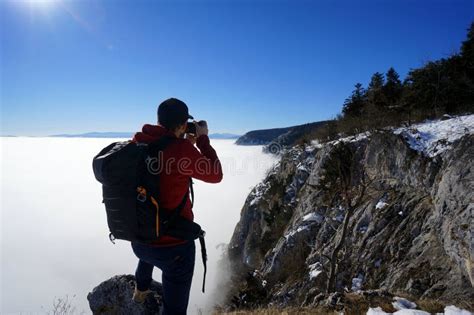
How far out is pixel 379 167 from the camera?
1138 centimetres

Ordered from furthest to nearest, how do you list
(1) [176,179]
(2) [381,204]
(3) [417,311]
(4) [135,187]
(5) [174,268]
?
(2) [381,204], (3) [417,311], (5) [174,268], (1) [176,179], (4) [135,187]

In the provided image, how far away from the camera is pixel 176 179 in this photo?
267 cm

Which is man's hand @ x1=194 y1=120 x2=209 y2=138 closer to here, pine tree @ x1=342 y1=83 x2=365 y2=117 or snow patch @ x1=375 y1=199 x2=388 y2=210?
snow patch @ x1=375 y1=199 x2=388 y2=210

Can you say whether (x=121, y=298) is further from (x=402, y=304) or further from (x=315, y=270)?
(x=315, y=270)

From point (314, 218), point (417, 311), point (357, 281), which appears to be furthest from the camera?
point (314, 218)

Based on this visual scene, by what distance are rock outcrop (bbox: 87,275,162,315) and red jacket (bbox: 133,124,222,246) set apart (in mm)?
4231

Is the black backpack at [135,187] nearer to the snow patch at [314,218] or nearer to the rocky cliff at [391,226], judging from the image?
the rocky cliff at [391,226]

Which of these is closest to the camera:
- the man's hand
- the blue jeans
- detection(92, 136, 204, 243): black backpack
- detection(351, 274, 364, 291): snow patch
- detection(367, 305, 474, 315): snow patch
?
detection(92, 136, 204, 243): black backpack

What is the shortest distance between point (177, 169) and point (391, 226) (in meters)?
9.20

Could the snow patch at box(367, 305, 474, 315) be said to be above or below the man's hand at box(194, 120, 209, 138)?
below

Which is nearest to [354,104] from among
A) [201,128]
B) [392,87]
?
[392,87]

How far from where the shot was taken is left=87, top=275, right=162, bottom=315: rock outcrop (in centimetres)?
616

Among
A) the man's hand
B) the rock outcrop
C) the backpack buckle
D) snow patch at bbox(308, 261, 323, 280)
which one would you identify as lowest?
snow patch at bbox(308, 261, 323, 280)

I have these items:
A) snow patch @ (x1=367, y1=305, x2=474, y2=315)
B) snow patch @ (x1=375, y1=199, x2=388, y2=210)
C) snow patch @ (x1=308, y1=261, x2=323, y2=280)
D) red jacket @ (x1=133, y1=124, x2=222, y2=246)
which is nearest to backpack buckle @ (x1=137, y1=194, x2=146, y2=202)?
red jacket @ (x1=133, y1=124, x2=222, y2=246)
